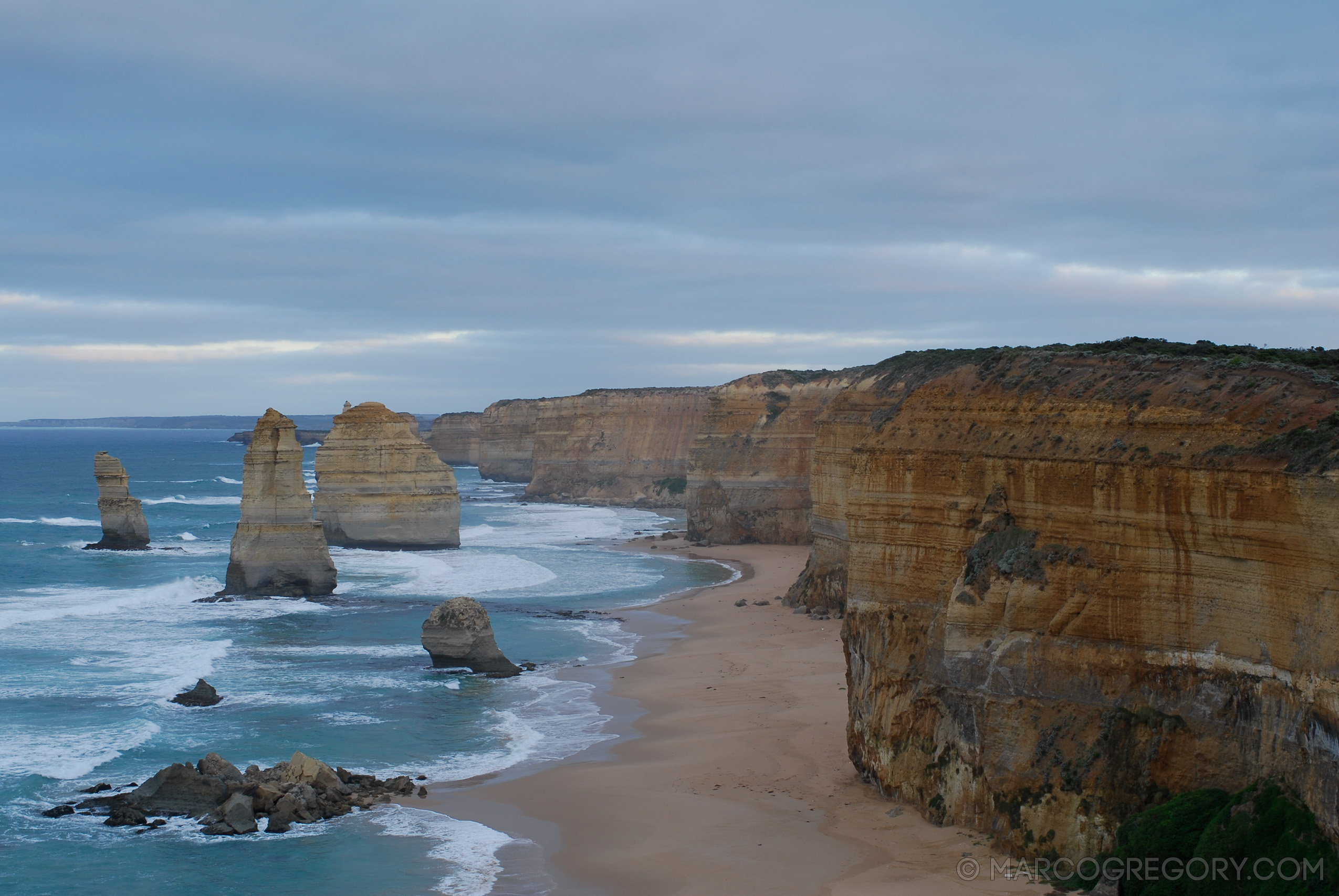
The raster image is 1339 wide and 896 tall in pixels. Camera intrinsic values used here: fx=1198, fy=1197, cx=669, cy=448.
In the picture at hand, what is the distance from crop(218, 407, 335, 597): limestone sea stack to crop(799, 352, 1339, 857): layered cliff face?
1017 inches

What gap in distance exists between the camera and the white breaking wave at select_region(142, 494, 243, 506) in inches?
3472

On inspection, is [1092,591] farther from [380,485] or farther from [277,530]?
[380,485]

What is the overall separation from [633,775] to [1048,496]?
31.2ft

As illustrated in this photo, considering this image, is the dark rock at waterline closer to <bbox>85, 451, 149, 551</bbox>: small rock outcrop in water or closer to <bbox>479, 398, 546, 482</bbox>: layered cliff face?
<bbox>85, 451, 149, 551</bbox>: small rock outcrop in water

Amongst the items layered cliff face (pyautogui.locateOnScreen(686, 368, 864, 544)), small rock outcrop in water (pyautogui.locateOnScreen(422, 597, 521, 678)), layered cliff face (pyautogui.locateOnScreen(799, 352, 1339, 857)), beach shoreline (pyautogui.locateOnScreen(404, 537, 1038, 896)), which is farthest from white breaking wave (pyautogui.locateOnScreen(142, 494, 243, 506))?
layered cliff face (pyautogui.locateOnScreen(799, 352, 1339, 857))

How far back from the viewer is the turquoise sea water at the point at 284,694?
55.3 ft

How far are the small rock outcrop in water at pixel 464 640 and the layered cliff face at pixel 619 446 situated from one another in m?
58.4

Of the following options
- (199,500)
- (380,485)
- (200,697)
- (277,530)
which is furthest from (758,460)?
(199,500)

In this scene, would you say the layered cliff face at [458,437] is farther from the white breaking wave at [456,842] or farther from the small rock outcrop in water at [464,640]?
the white breaking wave at [456,842]

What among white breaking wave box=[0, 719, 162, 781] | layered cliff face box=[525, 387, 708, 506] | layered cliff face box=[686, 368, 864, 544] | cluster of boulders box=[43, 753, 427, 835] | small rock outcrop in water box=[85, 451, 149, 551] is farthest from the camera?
layered cliff face box=[525, 387, 708, 506]

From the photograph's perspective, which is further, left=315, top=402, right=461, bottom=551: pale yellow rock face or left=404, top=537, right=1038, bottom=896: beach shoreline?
left=315, top=402, right=461, bottom=551: pale yellow rock face

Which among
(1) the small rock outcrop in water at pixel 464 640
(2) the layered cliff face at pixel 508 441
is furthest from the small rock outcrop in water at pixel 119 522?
(2) the layered cliff face at pixel 508 441

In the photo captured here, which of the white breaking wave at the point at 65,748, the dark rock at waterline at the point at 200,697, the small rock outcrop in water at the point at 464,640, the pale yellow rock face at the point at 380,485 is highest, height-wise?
the pale yellow rock face at the point at 380,485

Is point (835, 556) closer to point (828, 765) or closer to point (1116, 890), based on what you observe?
point (828, 765)
